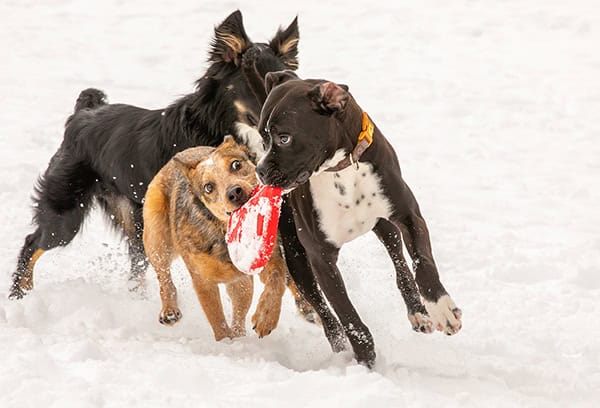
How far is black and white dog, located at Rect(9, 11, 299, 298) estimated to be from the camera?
207 inches

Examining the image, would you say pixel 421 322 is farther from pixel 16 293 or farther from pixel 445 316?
pixel 16 293

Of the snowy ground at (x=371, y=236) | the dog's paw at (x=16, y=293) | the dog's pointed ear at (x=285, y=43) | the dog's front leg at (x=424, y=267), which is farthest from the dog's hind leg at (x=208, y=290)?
the dog's paw at (x=16, y=293)

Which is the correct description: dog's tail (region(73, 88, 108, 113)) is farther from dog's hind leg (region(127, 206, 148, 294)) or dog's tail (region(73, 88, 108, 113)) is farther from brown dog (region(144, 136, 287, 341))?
brown dog (region(144, 136, 287, 341))

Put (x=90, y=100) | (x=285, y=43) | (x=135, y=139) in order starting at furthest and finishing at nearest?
1. (x=90, y=100)
2. (x=135, y=139)
3. (x=285, y=43)

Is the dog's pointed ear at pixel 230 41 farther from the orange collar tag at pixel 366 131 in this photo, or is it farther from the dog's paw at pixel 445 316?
the dog's paw at pixel 445 316

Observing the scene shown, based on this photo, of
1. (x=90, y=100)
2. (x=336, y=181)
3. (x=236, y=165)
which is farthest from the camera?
(x=90, y=100)

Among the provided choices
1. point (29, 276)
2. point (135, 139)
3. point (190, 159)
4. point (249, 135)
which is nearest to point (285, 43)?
point (249, 135)

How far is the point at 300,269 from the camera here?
4.95m

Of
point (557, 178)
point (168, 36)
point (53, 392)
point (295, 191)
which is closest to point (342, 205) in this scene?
point (295, 191)

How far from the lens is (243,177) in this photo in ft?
15.4

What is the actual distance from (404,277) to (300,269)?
1.96 feet

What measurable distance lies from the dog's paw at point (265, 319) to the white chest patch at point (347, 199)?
2.11ft

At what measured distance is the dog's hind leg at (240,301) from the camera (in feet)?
17.0

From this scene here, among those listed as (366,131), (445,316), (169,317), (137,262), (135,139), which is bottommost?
(137,262)
